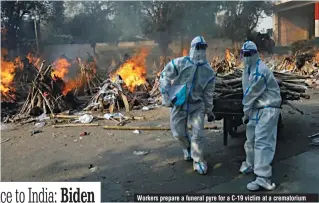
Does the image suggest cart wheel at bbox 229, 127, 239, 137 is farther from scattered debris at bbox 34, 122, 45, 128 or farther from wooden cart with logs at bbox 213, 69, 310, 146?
scattered debris at bbox 34, 122, 45, 128

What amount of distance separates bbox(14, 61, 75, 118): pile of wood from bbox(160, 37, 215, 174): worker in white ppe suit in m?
5.08

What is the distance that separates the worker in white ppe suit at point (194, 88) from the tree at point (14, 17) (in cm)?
2105

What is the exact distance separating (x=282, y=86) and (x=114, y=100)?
17.2 ft

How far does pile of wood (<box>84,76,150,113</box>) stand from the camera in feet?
33.0

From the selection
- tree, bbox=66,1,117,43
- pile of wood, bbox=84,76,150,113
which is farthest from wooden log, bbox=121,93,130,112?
tree, bbox=66,1,117,43

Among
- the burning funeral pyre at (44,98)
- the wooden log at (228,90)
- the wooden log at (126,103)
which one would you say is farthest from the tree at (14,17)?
the wooden log at (228,90)

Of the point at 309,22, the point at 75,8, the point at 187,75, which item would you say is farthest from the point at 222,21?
the point at 187,75

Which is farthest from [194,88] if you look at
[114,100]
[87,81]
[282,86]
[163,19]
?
[163,19]

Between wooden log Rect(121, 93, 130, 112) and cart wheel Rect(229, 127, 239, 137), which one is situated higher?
wooden log Rect(121, 93, 130, 112)

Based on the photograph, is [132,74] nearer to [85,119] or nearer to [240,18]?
[85,119]

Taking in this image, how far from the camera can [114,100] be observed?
33.2 ft

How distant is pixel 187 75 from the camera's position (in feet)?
17.5
